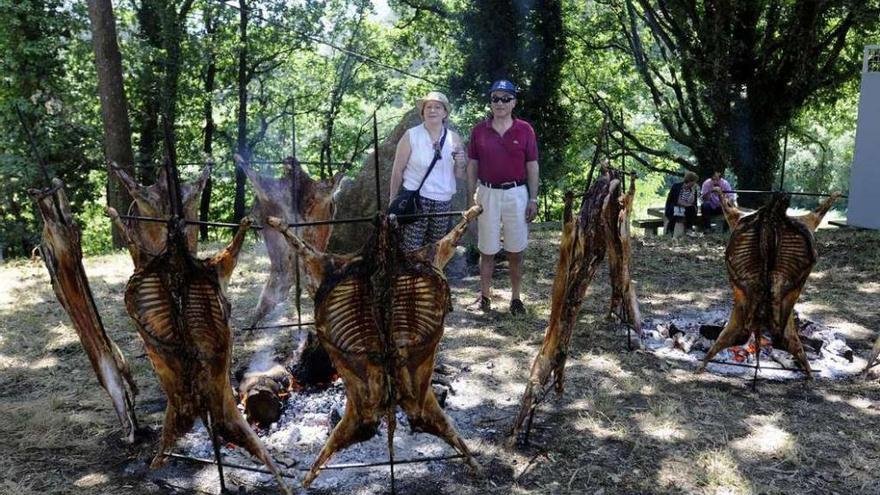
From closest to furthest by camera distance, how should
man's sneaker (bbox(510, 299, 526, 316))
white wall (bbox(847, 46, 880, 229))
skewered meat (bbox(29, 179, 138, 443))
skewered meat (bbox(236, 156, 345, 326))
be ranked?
skewered meat (bbox(29, 179, 138, 443)) < skewered meat (bbox(236, 156, 345, 326)) < man's sneaker (bbox(510, 299, 526, 316)) < white wall (bbox(847, 46, 880, 229))

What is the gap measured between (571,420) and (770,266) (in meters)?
1.73

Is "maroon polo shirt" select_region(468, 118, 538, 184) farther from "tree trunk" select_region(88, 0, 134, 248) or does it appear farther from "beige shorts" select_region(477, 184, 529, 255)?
"tree trunk" select_region(88, 0, 134, 248)

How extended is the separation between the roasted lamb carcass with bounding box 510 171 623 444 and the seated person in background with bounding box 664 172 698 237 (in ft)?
30.0

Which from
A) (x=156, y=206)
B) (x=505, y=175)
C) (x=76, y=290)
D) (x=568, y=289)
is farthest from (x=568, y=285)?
(x=156, y=206)

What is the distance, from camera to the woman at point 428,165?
5.64 metres

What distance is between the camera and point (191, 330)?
3.24 m

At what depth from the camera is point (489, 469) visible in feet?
12.4

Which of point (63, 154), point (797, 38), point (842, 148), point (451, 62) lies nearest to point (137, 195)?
point (451, 62)

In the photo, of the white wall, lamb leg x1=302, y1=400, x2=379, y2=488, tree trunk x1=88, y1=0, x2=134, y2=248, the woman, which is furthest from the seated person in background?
lamb leg x1=302, y1=400, x2=379, y2=488

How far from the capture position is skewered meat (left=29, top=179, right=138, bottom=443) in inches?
143

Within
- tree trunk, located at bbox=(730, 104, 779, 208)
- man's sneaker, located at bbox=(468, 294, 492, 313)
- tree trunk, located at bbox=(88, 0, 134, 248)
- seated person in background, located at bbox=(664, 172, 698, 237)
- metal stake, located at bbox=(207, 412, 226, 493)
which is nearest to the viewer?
metal stake, located at bbox=(207, 412, 226, 493)

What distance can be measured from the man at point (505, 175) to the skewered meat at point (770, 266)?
6.27 feet

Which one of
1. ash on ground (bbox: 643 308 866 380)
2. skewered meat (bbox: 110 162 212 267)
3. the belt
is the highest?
the belt

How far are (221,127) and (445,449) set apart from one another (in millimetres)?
19261
